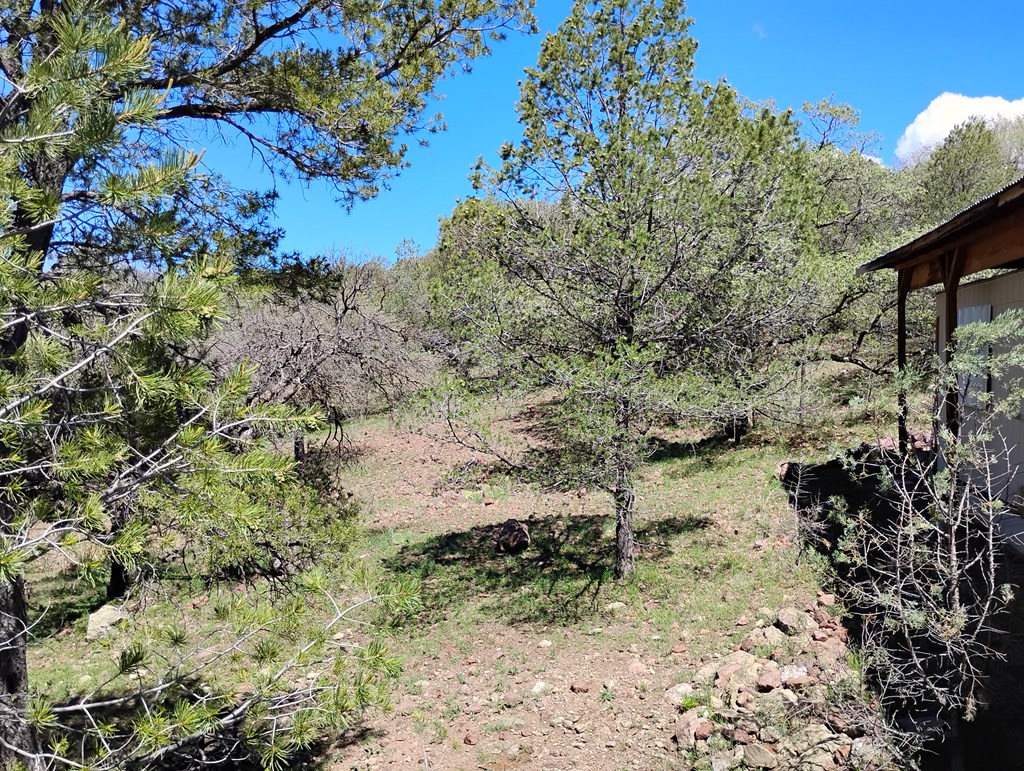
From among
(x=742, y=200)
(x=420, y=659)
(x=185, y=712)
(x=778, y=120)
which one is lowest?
(x=420, y=659)

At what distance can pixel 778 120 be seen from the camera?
10.8 m

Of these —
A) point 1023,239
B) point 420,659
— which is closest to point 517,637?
point 420,659

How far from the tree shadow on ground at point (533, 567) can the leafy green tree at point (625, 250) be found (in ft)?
2.75

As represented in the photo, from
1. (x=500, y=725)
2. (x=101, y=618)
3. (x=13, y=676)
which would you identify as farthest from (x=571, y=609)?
(x=101, y=618)

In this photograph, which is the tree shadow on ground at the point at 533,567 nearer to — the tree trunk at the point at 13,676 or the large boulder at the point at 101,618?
the large boulder at the point at 101,618

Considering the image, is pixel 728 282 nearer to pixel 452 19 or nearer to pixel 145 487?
pixel 452 19

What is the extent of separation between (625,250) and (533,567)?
192 inches

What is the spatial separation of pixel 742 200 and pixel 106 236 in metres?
6.41

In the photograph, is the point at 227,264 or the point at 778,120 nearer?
the point at 227,264

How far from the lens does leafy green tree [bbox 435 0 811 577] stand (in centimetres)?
704

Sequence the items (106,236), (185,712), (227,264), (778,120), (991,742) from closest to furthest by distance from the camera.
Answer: (185,712) < (227,264) < (991,742) < (106,236) < (778,120)

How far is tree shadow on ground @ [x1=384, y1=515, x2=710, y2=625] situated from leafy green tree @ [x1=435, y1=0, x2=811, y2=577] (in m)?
0.84

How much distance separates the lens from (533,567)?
9.40m

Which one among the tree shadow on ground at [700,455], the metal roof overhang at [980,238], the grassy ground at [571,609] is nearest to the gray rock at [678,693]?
the grassy ground at [571,609]
